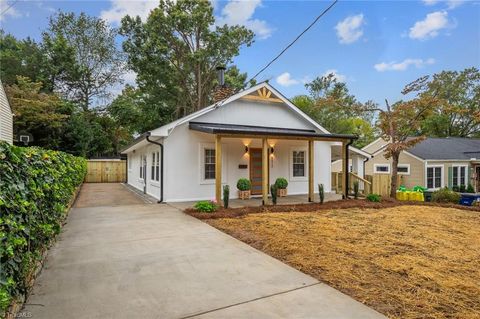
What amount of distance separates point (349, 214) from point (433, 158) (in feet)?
43.2

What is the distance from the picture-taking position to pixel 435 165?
18141 mm

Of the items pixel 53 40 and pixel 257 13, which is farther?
pixel 53 40

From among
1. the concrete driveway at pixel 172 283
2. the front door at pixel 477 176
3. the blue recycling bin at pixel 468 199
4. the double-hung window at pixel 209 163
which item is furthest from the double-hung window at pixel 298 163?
the front door at pixel 477 176

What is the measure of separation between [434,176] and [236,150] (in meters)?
14.2

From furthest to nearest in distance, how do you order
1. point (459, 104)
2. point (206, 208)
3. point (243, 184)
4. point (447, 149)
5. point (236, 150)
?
point (459, 104) → point (447, 149) → point (236, 150) → point (243, 184) → point (206, 208)

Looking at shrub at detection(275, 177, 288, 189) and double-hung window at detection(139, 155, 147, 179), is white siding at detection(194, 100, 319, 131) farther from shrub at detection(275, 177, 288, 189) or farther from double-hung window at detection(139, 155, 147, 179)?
double-hung window at detection(139, 155, 147, 179)

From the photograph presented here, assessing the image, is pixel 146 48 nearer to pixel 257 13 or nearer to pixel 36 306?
pixel 257 13

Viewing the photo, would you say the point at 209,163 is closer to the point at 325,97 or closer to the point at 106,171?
the point at 106,171

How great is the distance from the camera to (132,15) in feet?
81.5

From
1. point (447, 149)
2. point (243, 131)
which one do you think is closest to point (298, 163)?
point (243, 131)

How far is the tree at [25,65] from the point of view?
78.8 feet

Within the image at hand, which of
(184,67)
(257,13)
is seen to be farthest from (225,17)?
(257,13)

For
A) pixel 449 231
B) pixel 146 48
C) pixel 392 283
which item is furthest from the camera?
pixel 146 48

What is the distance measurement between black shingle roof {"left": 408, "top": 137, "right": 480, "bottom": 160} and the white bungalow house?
835 centimetres
